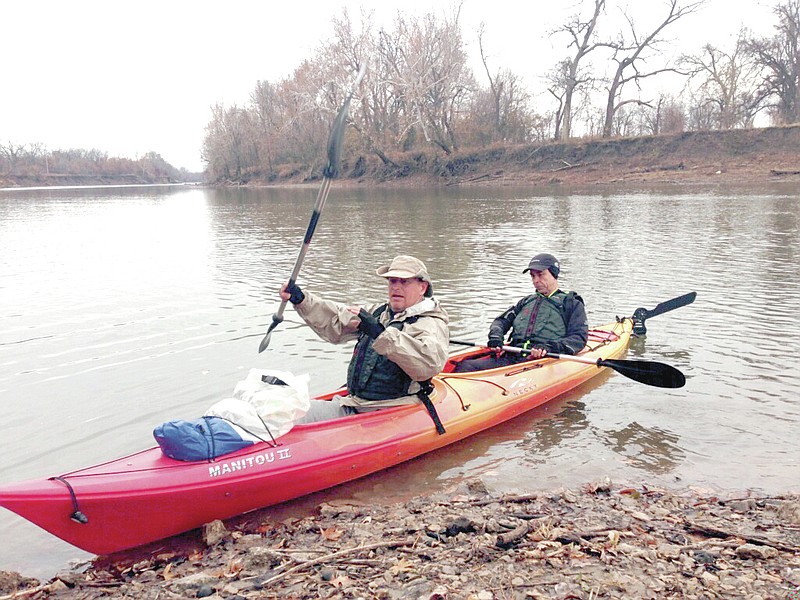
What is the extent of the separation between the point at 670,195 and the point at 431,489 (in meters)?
26.5

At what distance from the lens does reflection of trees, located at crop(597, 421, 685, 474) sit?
195 inches

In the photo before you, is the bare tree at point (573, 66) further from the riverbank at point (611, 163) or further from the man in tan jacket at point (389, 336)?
the man in tan jacket at point (389, 336)

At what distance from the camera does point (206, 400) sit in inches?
250

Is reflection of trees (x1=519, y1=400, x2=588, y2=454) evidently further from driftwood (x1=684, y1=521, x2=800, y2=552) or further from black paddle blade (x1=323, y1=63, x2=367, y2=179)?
black paddle blade (x1=323, y1=63, x2=367, y2=179)

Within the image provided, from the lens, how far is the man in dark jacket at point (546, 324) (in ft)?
20.6

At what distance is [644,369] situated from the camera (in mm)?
5988

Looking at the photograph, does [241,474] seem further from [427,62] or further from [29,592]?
[427,62]

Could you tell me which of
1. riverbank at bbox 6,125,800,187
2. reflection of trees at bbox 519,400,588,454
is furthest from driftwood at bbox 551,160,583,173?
reflection of trees at bbox 519,400,588,454

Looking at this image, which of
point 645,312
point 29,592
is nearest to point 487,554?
point 29,592

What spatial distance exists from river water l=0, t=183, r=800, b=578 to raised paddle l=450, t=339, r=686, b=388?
11.8 inches

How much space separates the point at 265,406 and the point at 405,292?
125cm

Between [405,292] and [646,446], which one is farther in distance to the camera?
[646,446]

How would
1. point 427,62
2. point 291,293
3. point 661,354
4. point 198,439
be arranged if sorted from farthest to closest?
point 427,62, point 661,354, point 291,293, point 198,439

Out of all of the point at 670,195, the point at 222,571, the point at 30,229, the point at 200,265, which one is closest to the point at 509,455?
the point at 222,571
